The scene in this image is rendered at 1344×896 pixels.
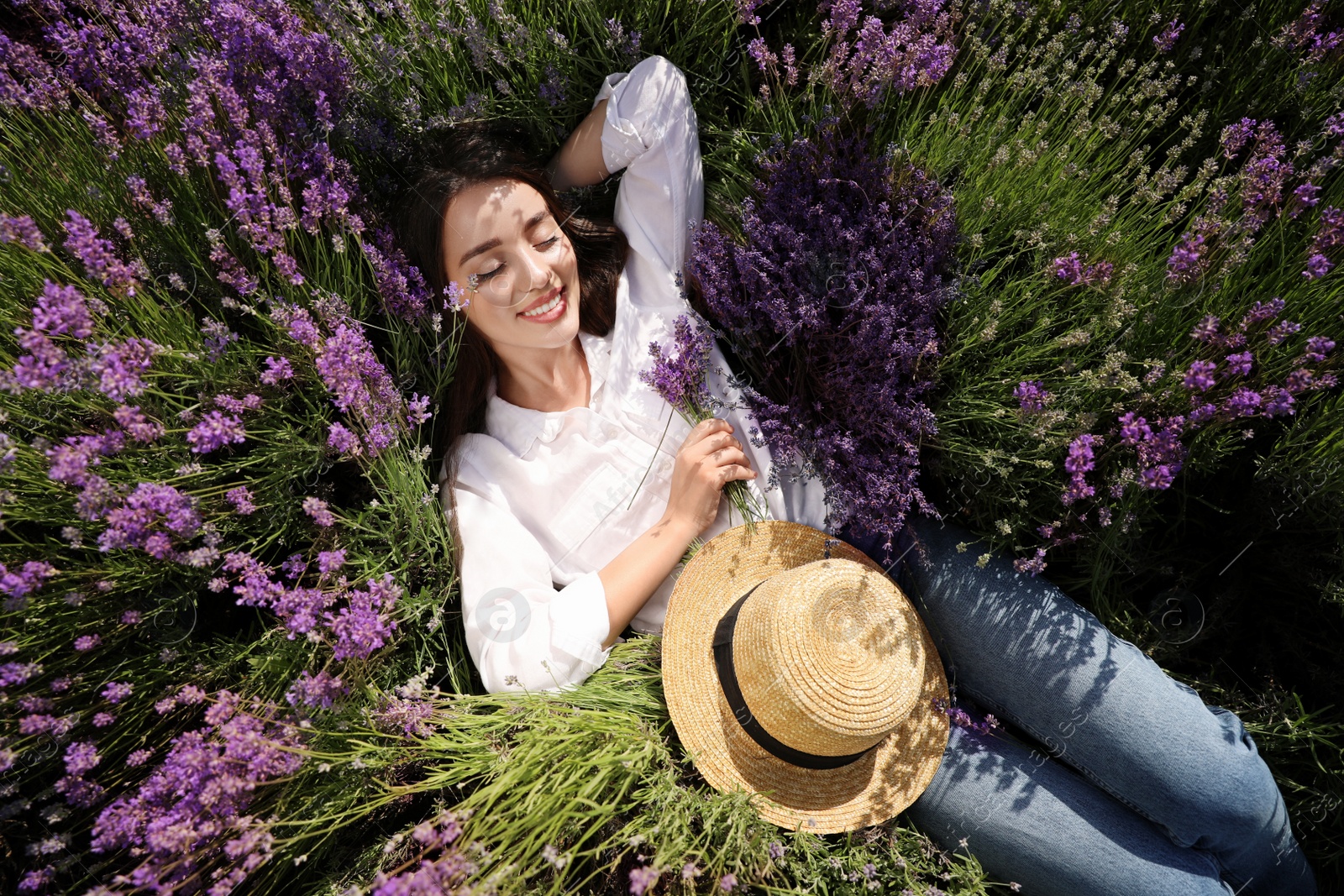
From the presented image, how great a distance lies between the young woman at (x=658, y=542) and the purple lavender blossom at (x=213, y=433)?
0.65m

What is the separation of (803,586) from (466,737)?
3.26 ft

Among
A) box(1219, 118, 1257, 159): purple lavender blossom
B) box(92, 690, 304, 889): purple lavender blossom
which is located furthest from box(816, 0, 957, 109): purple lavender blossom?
box(92, 690, 304, 889): purple lavender blossom

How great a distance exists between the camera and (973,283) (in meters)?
2.10

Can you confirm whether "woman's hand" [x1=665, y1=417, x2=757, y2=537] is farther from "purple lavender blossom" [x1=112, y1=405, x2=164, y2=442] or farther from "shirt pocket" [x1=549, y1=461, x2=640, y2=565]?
"purple lavender blossom" [x1=112, y1=405, x2=164, y2=442]

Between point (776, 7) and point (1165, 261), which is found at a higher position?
point (776, 7)

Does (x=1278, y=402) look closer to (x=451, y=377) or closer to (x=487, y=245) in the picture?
(x=487, y=245)

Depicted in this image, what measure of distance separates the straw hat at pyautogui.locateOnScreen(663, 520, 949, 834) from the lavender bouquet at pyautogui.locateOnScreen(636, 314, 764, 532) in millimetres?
119

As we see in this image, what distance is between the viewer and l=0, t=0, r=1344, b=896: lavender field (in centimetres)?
177

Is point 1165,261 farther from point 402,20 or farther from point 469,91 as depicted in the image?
point 402,20

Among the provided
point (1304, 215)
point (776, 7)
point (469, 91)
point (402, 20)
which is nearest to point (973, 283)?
point (1304, 215)

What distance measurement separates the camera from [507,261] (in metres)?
2.17

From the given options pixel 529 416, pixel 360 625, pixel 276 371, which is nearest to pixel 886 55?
pixel 529 416

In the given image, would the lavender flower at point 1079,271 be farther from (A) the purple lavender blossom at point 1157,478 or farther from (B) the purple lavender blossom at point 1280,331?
Result: (A) the purple lavender blossom at point 1157,478

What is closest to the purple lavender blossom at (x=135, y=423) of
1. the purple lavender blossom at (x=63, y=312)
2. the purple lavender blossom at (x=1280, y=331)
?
the purple lavender blossom at (x=63, y=312)
